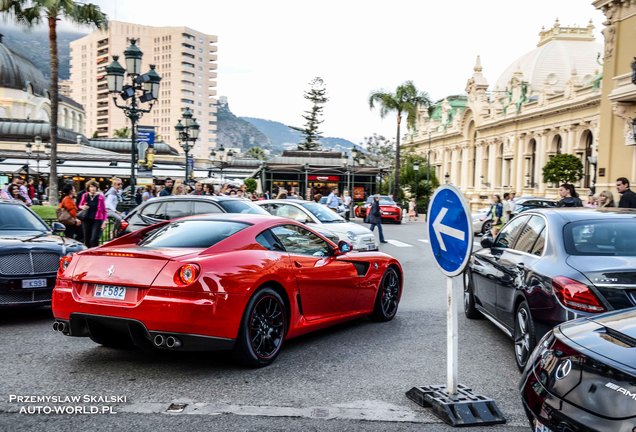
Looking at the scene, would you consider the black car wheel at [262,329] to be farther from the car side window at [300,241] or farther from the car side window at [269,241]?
the car side window at [300,241]

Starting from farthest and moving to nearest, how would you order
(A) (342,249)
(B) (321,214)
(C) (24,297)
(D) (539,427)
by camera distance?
(B) (321,214)
(C) (24,297)
(A) (342,249)
(D) (539,427)

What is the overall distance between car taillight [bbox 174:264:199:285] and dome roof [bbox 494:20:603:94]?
236ft

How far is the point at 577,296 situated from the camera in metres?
5.06

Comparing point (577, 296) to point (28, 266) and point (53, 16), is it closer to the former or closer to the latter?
point (28, 266)

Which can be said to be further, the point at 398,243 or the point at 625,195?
the point at 398,243

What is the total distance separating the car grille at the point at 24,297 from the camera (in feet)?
25.5

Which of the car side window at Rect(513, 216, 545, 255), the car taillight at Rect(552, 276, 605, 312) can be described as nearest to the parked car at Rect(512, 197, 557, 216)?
the car side window at Rect(513, 216, 545, 255)

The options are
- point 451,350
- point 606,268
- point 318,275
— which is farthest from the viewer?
point 318,275

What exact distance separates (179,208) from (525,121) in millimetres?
60129

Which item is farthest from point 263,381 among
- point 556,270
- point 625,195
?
point 625,195

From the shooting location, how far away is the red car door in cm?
660

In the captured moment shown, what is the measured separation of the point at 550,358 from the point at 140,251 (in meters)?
3.72

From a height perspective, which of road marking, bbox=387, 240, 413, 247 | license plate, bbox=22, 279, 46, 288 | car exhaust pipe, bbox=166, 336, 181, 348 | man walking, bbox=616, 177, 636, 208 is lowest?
road marking, bbox=387, 240, 413, 247

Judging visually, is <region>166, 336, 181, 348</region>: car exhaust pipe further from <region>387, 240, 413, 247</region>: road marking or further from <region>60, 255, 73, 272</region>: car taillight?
<region>387, 240, 413, 247</region>: road marking
